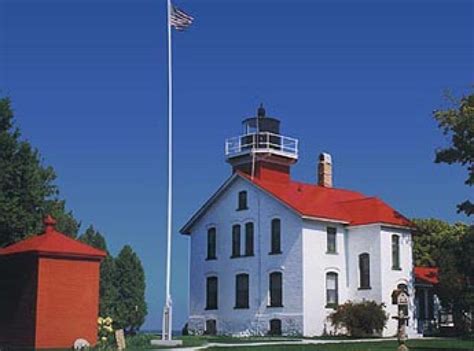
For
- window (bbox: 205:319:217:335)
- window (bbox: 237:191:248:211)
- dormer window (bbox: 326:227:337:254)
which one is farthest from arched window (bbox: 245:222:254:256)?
window (bbox: 205:319:217:335)

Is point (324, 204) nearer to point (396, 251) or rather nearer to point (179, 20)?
point (396, 251)

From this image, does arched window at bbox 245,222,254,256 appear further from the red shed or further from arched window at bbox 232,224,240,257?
the red shed

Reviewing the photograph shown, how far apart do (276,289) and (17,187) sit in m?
15.3

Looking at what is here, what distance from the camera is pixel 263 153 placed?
4647 centimetres

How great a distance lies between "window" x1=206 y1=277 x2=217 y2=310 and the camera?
153ft

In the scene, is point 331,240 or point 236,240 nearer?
point 331,240

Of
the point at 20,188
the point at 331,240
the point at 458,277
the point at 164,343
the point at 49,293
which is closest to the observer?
the point at 49,293

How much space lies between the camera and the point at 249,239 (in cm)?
4534

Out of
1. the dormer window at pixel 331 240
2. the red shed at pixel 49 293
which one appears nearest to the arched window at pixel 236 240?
the dormer window at pixel 331 240

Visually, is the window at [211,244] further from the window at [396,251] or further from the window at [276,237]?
the window at [396,251]

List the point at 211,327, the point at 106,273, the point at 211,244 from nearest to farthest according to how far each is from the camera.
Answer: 1. the point at 211,327
2. the point at 211,244
3. the point at 106,273

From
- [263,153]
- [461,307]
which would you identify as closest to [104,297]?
[263,153]

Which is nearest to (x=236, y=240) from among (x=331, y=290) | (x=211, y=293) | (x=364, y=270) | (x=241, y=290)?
(x=241, y=290)

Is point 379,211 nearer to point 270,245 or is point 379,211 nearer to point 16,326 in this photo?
point 270,245
